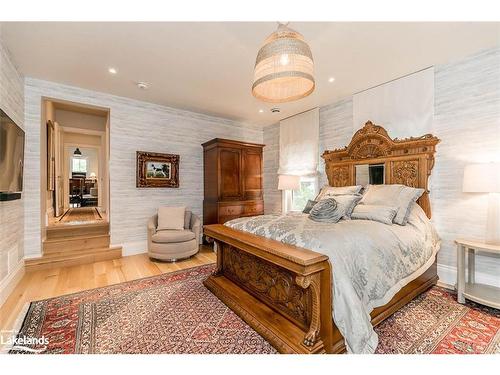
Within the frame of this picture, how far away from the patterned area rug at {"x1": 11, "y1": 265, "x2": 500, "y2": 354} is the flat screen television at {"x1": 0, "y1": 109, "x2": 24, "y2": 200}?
118 centimetres

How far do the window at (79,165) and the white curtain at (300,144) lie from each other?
9.70m

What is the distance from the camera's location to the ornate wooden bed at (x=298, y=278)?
1.57m

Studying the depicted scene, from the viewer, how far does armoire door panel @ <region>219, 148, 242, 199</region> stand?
444 cm

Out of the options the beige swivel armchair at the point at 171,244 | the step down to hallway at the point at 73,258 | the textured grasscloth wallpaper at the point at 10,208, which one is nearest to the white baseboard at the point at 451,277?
the beige swivel armchair at the point at 171,244

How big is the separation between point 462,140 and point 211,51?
303 centimetres

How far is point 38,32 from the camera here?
225 cm

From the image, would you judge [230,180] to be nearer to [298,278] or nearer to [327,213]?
[327,213]

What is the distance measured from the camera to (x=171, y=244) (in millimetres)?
3576

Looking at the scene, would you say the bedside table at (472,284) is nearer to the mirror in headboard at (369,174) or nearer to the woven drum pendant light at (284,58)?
the mirror in headboard at (369,174)

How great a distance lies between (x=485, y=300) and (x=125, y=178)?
16.1 ft

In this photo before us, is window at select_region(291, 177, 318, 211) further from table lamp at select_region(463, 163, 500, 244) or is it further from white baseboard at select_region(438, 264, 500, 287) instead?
table lamp at select_region(463, 163, 500, 244)

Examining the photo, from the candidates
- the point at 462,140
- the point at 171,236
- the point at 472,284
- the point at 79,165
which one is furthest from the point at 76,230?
the point at 79,165

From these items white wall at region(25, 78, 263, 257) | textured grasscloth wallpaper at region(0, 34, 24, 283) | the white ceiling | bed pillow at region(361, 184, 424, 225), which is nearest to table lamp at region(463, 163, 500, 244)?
bed pillow at region(361, 184, 424, 225)
